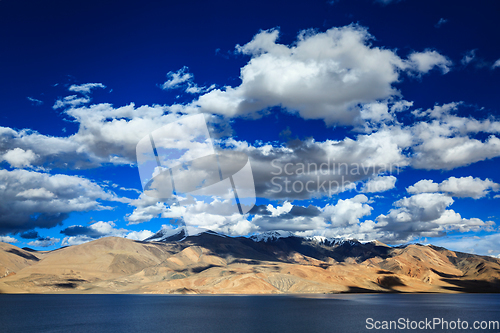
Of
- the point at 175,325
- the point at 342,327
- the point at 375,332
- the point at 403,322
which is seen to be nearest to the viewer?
the point at 375,332

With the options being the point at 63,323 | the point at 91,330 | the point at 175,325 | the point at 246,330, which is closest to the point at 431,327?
the point at 246,330

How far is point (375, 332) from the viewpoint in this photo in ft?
255

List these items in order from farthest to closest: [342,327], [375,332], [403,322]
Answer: [403,322]
[342,327]
[375,332]

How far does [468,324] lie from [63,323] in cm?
10211

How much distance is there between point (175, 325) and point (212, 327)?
10.4m

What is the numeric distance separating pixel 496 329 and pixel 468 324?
9024mm

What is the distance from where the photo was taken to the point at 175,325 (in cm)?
8969

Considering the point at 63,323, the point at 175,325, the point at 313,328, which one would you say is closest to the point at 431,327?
the point at 313,328

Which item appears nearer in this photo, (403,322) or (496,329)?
(496,329)

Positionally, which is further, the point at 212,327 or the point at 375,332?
the point at 212,327

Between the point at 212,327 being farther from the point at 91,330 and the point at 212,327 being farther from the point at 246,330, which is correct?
the point at 91,330

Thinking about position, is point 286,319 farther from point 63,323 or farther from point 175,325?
point 63,323

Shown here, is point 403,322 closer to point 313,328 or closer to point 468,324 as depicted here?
Result: point 468,324

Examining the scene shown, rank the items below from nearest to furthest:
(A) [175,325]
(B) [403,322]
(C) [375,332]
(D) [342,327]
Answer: (C) [375,332]
(D) [342,327]
(A) [175,325]
(B) [403,322]
